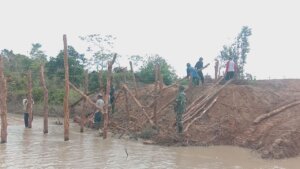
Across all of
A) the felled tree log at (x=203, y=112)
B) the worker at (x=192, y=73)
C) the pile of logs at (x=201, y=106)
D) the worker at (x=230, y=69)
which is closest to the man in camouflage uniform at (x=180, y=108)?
the felled tree log at (x=203, y=112)

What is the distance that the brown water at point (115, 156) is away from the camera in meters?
11.2

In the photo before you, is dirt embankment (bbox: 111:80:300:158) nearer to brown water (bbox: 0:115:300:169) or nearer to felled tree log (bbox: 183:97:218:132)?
felled tree log (bbox: 183:97:218:132)

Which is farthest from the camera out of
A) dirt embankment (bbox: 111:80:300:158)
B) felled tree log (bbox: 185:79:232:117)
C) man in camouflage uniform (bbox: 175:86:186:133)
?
felled tree log (bbox: 185:79:232:117)

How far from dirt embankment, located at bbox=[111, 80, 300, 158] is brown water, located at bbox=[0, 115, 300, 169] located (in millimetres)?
540

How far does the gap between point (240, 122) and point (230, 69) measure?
3.69 m

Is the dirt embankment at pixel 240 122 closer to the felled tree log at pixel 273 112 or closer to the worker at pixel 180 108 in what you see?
the felled tree log at pixel 273 112

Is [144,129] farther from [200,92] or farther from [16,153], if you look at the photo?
[16,153]

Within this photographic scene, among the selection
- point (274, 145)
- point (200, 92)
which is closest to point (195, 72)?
point (200, 92)

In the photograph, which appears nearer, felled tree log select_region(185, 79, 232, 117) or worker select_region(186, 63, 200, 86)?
felled tree log select_region(185, 79, 232, 117)

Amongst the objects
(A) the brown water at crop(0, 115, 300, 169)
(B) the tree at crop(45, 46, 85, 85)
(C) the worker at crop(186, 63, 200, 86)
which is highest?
(B) the tree at crop(45, 46, 85, 85)

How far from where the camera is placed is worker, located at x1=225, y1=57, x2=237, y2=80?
18.3 meters

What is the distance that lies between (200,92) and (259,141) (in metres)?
4.96

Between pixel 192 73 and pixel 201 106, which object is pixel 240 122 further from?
pixel 192 73

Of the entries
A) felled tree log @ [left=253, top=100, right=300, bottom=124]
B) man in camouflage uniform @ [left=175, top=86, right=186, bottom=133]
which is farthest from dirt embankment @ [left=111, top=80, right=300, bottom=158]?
man in camouflage uniform @ [left=175, top=86, right=186, bottom=133]
